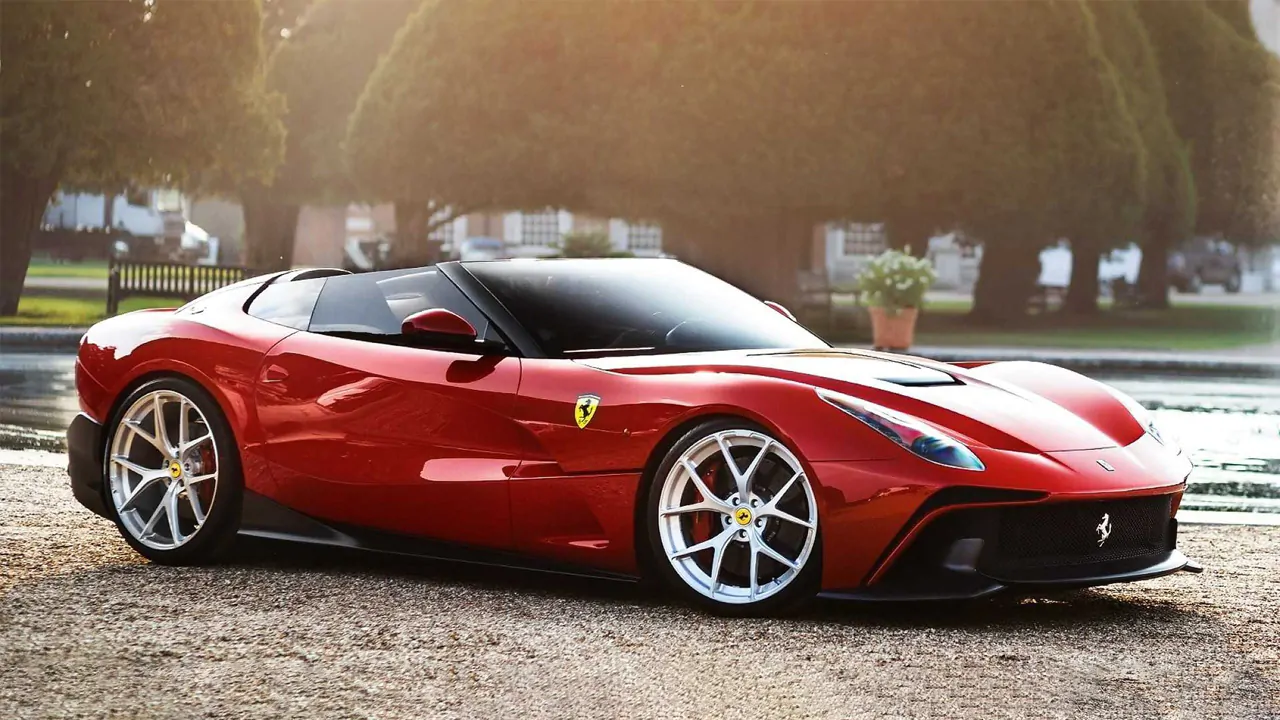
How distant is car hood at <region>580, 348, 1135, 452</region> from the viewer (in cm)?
568

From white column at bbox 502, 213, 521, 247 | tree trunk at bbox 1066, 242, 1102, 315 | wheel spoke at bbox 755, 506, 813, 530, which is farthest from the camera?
white column at bbox 502, 213, 521, 247

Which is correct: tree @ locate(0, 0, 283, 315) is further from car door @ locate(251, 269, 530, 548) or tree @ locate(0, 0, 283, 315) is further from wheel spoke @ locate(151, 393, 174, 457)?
car door @ locate(251, 269, 530, 548)

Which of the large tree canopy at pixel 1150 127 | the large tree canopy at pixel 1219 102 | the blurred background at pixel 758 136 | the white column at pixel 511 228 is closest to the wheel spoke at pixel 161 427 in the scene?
the blurred background at pixel 758 136

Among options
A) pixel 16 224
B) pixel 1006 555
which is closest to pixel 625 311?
Answer: pixel 1006 555

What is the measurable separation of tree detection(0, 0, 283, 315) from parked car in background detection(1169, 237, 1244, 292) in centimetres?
4647

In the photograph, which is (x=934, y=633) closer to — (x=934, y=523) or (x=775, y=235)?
(x=934, y=523)

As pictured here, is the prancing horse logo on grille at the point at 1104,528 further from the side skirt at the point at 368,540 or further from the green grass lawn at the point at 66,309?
the green grass lawn at the point at 66,309

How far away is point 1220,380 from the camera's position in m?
20.9

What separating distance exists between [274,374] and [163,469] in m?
0.62

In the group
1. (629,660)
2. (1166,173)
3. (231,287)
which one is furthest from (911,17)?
(629,660)

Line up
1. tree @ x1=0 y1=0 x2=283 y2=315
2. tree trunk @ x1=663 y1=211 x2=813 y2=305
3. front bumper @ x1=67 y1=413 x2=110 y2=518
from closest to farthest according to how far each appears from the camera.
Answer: front bumper @ x1=67 y1=413 x2=110 y2=518
tree @ x1=0 y1=0 x2=283 y2=315
tree trunk @ x1=663 y1=211 x2=813 y2=305

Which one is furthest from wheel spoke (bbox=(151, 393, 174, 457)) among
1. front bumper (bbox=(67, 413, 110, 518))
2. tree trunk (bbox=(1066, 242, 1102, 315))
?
tree trunk (bbox=(1066, 242, 1102, 315))

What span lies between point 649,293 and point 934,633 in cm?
185

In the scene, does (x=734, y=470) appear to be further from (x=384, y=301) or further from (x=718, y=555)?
(x=384, y=301)
